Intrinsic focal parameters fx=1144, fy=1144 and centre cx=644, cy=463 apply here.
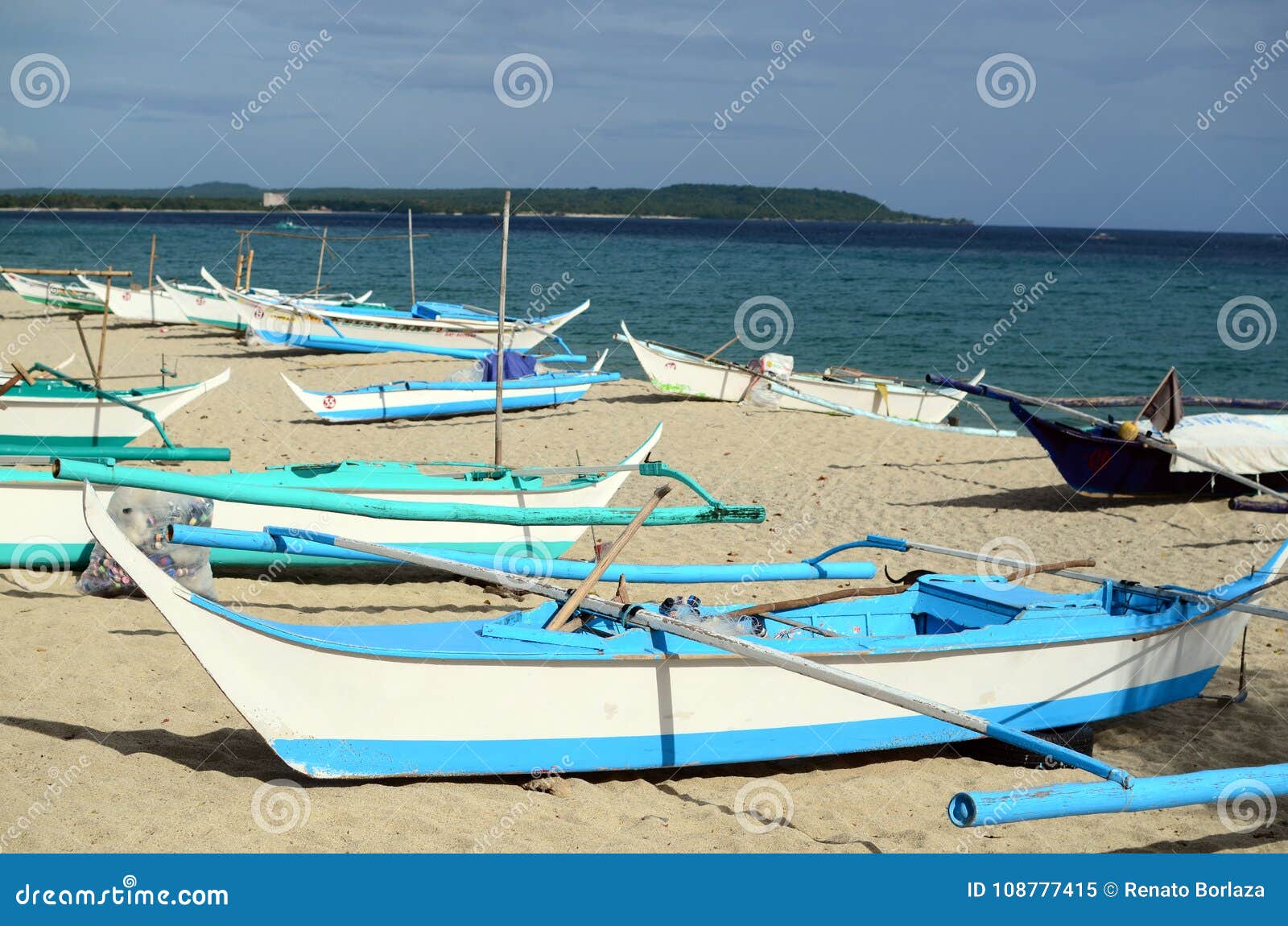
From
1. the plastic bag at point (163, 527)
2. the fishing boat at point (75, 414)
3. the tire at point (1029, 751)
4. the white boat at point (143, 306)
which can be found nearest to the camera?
the tire at point (1029, 751)

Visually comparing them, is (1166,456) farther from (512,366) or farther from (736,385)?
(512,366)

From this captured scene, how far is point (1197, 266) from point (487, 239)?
45670mm

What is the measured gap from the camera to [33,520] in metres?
7.85

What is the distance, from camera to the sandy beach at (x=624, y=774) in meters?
4.70

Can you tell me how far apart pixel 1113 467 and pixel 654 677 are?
7.28 m

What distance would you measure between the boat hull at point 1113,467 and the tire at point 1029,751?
16.5 feet

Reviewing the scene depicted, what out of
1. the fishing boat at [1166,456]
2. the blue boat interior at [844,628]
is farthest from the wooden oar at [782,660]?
the fishing boat at [1166,456]

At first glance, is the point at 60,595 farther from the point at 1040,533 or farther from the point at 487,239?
the point at 487,239

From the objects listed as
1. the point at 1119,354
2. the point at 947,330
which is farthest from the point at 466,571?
the point at 947,330

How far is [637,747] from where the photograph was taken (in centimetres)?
521

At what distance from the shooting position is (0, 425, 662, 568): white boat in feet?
25.7

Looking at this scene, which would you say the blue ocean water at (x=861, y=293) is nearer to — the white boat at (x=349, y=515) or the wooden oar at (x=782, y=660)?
the white boat at (x=349, y=515)

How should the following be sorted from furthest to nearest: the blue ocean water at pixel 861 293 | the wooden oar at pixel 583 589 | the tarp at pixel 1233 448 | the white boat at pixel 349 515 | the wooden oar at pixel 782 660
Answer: the blue ocean water at pixel 861 293
the tarp at pixel 1233 448
the white boat at pixel 349 515
the wooden oar at pixel 583 589
the wooden oar at pixel 782 660

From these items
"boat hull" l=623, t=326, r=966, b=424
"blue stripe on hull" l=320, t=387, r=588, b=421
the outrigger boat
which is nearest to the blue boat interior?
"blue stripe on hull" l=320, t=387, r=588, b=421
